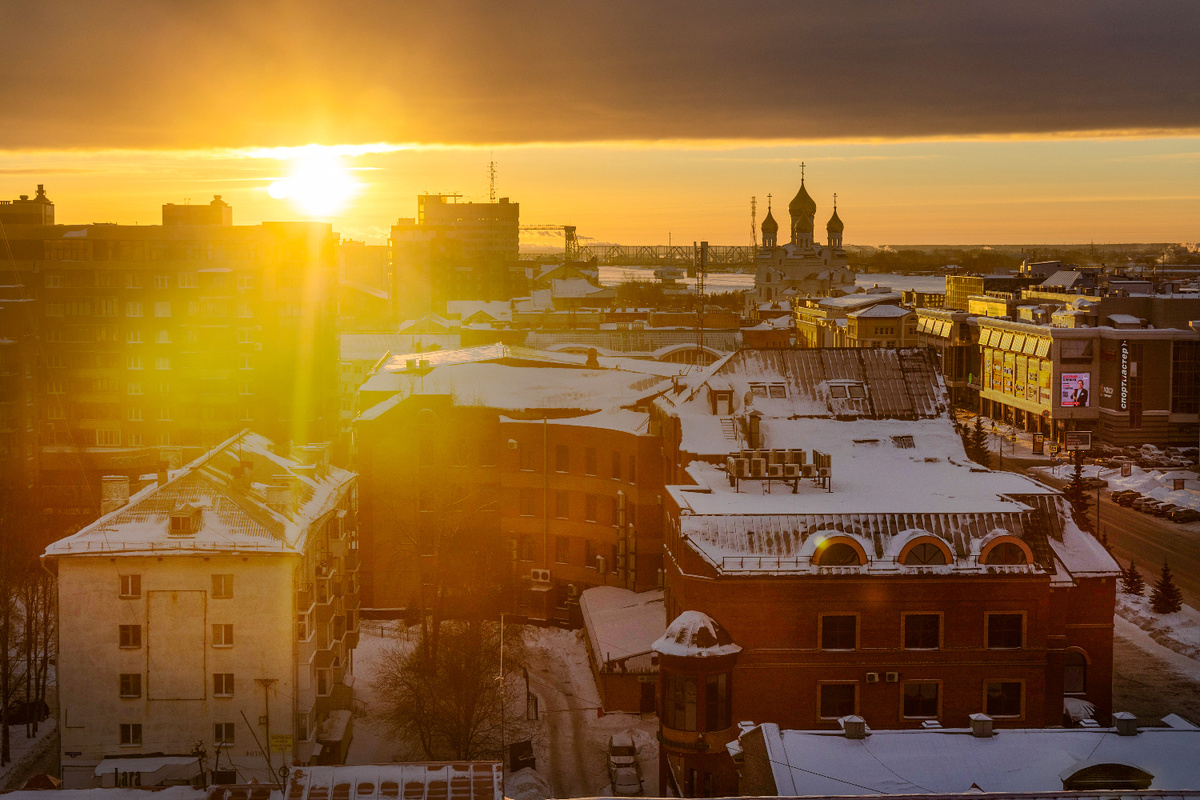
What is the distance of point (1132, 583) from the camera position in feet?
191

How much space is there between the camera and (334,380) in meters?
83.4

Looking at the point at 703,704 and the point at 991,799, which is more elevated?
the point at 991,799

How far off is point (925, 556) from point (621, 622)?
15.6 m

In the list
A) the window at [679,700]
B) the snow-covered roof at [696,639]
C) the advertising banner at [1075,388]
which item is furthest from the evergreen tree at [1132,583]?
the advertising banner at [1075,388]

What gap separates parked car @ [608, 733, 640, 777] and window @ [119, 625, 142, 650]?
50.2 ft

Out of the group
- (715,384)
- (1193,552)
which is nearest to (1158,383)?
(1193,552)

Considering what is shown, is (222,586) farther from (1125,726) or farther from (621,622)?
(1125,726)

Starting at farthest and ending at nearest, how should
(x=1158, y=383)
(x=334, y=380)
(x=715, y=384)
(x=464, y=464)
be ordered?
(x=1158, y=383), (x=334, y=380), (x=464, y=464), (x=715, y=384)

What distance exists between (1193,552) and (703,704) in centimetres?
4418

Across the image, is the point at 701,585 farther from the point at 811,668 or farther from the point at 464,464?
the point at 464,464

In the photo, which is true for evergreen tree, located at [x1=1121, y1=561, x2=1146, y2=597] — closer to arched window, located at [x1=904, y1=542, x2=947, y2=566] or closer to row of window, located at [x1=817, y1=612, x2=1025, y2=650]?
row of window, located at [x1=817, y1=612, x2=1025, y2=650]

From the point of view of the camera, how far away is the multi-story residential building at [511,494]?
54.1m

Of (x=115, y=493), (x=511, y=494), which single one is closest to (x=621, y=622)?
(x=511, y=494)

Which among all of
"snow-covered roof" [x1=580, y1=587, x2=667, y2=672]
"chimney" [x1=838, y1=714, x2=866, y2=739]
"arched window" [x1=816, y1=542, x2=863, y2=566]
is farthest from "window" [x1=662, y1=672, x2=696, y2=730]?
"chimney" [x1=838, y1=714, x2=866, y2=739]
